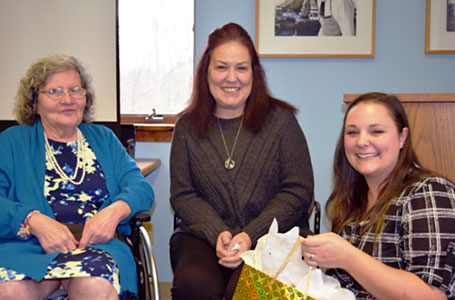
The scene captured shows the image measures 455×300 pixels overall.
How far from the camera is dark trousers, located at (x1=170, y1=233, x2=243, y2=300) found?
144cm

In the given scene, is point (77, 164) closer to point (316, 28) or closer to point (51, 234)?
point (51, 234)

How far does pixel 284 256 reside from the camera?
1207 mm

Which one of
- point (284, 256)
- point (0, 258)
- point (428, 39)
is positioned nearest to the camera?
point (284, 256)

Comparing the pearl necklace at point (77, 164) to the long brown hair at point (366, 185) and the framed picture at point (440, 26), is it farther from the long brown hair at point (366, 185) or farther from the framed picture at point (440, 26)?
the framed picture at point (440, 26)

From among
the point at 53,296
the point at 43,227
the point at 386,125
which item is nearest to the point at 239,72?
the point at 386,125

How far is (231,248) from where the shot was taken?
1550 mm

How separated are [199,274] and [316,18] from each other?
173 centimetres

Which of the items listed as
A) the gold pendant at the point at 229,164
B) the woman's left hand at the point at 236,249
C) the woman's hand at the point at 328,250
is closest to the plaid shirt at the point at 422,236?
the woman's hand at the point at 328,250

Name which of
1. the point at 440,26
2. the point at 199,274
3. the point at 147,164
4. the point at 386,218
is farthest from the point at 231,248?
the point at 440,26

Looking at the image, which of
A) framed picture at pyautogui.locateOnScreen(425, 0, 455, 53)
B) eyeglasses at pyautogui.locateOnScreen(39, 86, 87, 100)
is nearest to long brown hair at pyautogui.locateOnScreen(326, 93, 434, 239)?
eyeglasses at pyautogui.locateOnScreen(39, 86, 87, 100)

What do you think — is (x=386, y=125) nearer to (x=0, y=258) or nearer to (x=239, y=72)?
(x=239, y=72)

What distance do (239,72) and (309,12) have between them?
3.28 feet

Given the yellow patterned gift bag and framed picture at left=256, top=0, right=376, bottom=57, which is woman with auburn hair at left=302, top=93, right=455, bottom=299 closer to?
the yellow patterned gift bag

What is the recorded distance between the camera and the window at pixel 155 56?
8.91 ft
